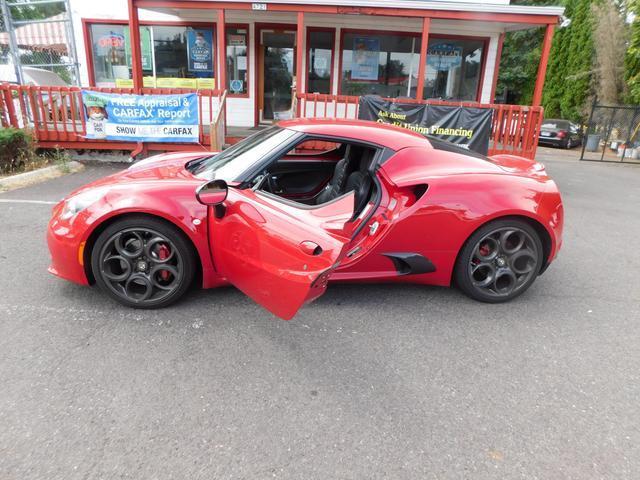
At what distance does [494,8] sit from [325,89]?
4.90m

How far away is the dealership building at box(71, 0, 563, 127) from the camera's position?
11883 mm

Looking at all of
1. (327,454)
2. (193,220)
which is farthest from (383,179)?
(327,454)

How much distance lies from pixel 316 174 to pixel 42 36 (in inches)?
431

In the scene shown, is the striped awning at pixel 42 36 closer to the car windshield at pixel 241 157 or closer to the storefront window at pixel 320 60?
the storefront window at pixel 320 60

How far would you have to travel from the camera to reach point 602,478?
1.99m

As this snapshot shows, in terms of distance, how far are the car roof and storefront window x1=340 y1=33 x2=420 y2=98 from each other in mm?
9476

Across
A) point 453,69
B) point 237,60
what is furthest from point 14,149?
point 453,69

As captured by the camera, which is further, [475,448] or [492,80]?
[492,80]

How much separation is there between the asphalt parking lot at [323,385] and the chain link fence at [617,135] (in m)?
13.5

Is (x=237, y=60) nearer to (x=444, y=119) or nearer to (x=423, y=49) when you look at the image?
(x=423, y=49)

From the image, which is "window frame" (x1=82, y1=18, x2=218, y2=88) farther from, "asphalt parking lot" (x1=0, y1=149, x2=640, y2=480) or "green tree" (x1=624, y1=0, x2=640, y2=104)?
"green tree" (x1=624, y1=0, x2=640, y2=104)

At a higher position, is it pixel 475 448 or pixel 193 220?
pixel 193 220

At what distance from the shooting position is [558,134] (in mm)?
18562

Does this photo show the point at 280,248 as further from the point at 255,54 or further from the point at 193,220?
the point at 255,54
